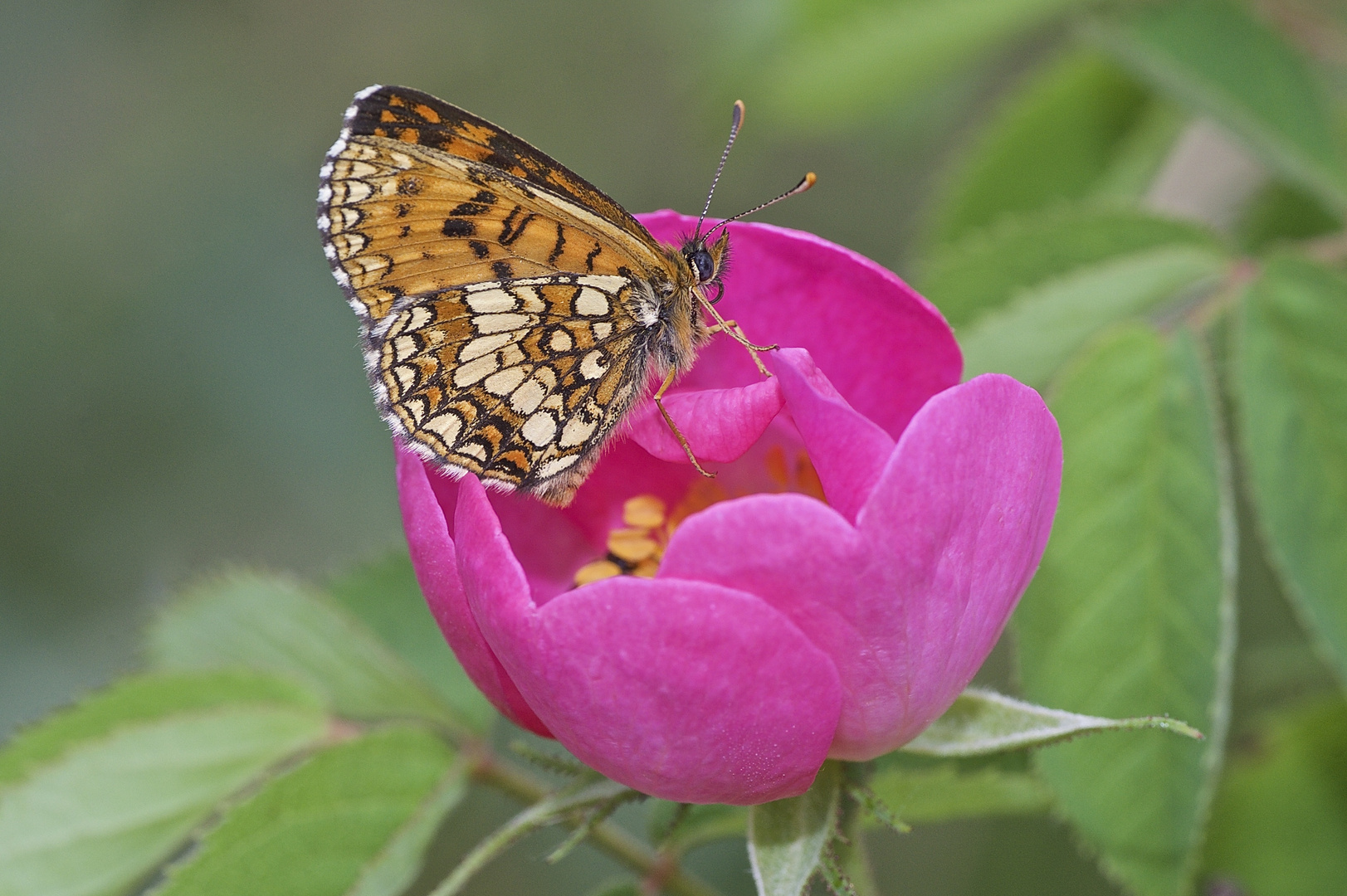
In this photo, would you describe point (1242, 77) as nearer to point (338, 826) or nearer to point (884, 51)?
point (884, 51)

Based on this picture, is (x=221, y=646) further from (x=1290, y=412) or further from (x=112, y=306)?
(x=112, y=306)

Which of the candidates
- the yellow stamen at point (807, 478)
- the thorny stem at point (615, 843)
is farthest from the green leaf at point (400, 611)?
the yellow stamen at point (807, 478)

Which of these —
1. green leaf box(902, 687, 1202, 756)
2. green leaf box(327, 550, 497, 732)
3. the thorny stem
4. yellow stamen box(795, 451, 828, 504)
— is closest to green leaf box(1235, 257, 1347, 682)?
green leaf box(902, 687, 1202, 756)

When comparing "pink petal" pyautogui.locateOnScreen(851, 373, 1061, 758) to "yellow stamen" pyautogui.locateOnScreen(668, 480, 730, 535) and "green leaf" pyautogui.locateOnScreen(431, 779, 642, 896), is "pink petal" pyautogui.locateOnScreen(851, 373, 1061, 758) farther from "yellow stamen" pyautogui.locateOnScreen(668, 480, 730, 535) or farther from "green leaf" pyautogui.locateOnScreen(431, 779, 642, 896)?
"yellow stamen" pyautogui.locateOnScreen(668, 480, 730, 535)

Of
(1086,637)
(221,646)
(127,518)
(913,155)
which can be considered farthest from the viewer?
(127,518)

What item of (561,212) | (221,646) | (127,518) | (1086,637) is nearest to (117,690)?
(221,646)

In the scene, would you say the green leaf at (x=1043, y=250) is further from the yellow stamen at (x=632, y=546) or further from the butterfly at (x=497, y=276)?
the yellow stamen at (x=632, y=546)

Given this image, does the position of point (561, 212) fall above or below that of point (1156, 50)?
above
